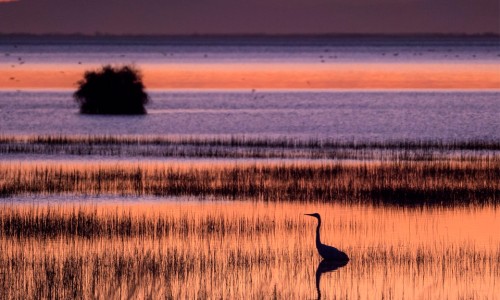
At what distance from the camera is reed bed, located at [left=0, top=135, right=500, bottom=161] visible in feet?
96.1

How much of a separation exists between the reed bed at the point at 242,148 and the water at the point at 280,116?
3330 millimetres

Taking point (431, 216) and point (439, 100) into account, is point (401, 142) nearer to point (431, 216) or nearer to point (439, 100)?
point (431, 216)

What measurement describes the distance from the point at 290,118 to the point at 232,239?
29.6 meters

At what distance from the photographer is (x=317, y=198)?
21.8 meters

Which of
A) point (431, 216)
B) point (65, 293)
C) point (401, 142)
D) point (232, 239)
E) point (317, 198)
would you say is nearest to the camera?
point (65, 293)

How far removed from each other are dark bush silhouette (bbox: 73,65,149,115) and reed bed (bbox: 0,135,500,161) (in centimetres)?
984

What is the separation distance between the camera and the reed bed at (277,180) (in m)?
22.1

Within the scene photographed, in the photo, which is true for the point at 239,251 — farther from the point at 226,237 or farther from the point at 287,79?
the point at 287,79

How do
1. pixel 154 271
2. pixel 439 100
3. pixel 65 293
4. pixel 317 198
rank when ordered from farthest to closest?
pixel 439 100
pixel 317 198
pixel 154 271
pixel 65 293

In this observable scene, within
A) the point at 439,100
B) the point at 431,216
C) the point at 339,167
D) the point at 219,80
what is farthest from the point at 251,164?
the point at 219,80

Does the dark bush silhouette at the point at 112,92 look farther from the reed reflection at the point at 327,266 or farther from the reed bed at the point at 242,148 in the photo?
the reed reflection at the point at 327,266

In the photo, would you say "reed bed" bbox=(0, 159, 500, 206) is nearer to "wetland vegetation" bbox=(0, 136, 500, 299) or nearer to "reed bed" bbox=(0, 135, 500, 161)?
"wetland vegetation" bbox=(0, 136, 500, 299)

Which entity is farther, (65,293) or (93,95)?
(93,95)

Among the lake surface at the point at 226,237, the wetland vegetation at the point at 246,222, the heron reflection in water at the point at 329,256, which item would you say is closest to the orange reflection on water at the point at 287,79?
Answer: the lake surface at the point at 226,237
